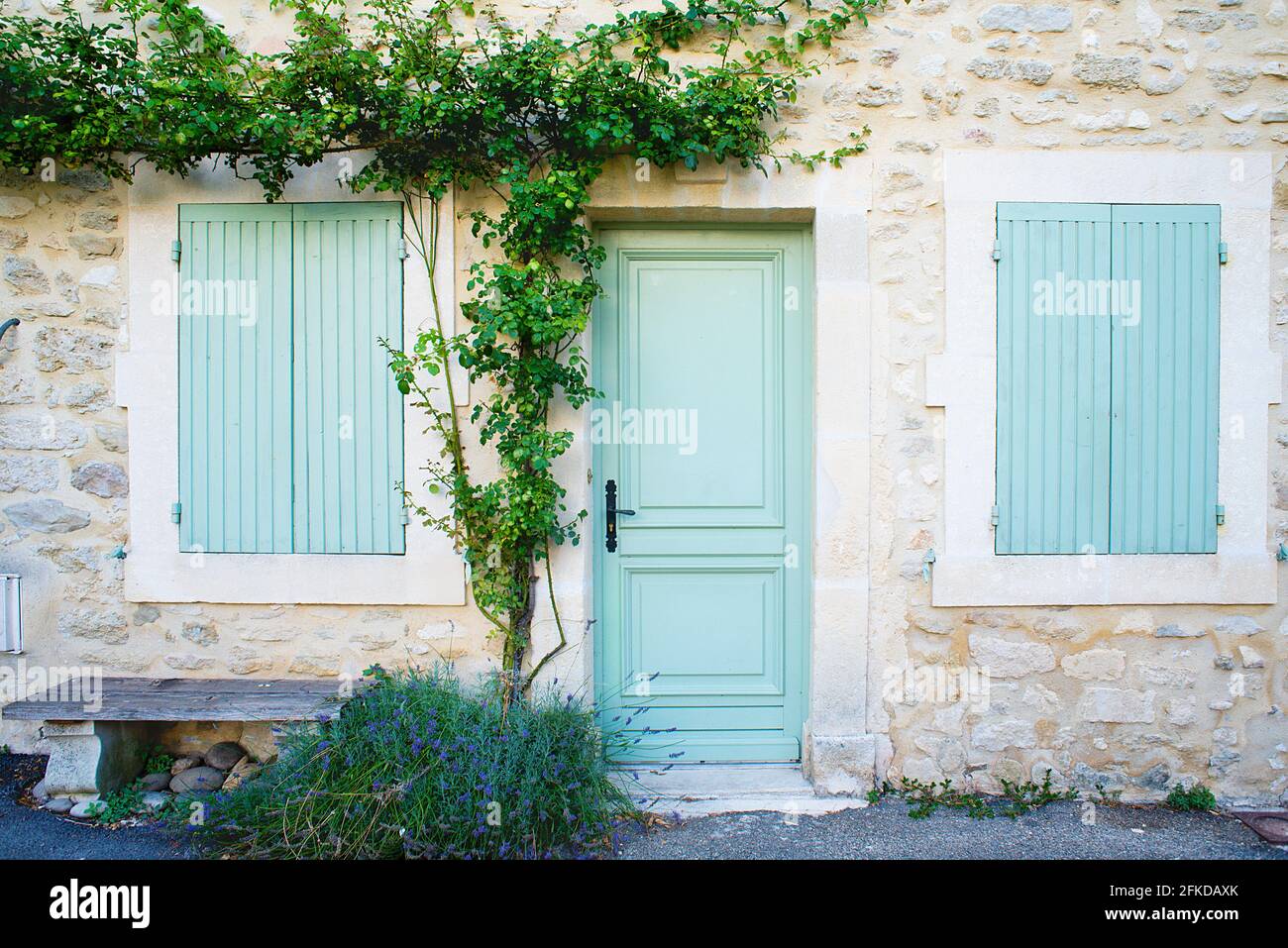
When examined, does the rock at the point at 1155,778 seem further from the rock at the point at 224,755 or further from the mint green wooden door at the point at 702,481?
the rock at the point at 224,755

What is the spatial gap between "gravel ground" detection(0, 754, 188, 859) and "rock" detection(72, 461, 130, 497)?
131 centimetres

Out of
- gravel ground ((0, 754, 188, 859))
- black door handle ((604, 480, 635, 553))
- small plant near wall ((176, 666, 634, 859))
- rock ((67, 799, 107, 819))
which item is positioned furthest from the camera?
black door handle ((604, 480, 635, 553))

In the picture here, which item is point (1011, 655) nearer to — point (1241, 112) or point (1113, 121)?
point (1113, 121)

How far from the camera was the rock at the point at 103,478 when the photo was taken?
3609 mm

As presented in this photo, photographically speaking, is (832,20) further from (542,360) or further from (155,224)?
(155,224)

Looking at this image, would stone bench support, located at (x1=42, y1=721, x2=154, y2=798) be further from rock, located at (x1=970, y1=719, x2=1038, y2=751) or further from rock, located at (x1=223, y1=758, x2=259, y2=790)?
rock, located at (x1=970, y1=719, x2=1038, y2=751)

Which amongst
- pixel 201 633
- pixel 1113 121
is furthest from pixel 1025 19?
pixel 201 633

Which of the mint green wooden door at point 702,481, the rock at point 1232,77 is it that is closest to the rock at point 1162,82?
the rock at point 1232,77

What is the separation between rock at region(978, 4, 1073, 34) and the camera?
11.5 ft

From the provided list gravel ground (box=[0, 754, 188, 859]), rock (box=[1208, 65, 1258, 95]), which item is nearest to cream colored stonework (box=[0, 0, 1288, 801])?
rock (box=[1208, 65, 1258, 95])

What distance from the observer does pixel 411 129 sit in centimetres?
332

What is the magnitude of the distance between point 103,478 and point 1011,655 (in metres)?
4.02

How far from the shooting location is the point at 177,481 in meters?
3.60
